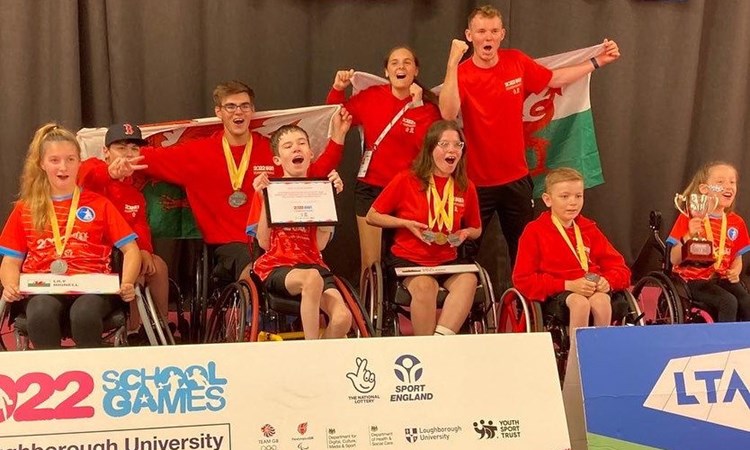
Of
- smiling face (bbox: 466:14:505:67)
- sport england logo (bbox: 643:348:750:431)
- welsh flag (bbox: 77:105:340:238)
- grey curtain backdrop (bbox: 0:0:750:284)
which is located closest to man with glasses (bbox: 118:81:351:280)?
welsh flag (bbox: 77:105:340:238)

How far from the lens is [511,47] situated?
4328 mm

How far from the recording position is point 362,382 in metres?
2.00

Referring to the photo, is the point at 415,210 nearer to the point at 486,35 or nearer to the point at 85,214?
the point at 486,35

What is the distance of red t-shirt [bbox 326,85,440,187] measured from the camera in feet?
12.1

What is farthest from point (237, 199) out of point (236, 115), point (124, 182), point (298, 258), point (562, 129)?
point (562, 129)

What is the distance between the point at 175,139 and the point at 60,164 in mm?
838

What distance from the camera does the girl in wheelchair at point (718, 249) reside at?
3232 mm

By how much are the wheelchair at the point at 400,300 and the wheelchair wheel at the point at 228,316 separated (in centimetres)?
56

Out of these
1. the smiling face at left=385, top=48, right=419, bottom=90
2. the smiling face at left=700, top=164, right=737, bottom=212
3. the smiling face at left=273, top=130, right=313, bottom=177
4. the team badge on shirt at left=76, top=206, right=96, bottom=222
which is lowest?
the team badge on shirt at left=76, top=206, right=96, bottom=222

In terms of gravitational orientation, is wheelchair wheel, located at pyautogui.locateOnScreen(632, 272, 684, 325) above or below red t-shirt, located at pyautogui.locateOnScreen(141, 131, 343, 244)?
below

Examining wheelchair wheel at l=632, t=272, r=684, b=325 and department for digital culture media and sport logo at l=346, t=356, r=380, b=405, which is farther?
wheelchair wheel at l=632, t=272, r=684, b=325

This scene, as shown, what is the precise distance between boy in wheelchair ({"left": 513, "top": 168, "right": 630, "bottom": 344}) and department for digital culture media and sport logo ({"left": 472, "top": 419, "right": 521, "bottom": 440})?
102cm

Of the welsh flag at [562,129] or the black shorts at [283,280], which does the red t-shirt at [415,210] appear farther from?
the welsh flag at [562,129]

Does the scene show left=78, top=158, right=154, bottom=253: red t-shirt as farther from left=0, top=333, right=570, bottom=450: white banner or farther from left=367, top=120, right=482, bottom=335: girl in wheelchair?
left=0, top=333, right=570, bottom=450: white banner
